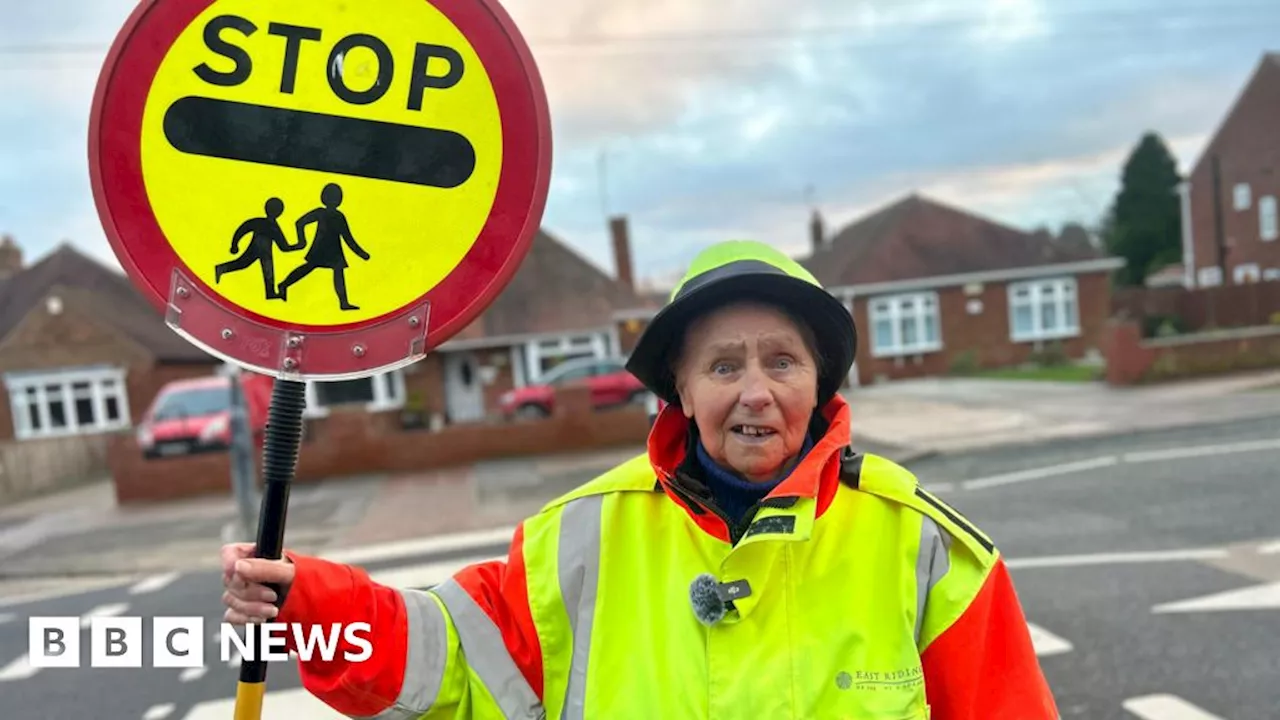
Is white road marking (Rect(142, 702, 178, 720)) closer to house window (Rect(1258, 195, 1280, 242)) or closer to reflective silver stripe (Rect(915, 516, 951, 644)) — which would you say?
reflective silver stripe (Rect(915, 516, 951, 644))

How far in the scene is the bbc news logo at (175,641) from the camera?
4.72 ft

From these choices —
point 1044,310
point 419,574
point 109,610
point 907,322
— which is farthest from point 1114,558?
point 1044,310

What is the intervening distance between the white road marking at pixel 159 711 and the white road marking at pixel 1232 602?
5585mm

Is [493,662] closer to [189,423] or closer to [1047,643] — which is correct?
[1047,643]

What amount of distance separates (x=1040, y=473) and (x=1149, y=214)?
1847 inches

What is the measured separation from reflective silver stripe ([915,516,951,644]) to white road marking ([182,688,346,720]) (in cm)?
361

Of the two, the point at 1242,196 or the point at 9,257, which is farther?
the point at 1242,196

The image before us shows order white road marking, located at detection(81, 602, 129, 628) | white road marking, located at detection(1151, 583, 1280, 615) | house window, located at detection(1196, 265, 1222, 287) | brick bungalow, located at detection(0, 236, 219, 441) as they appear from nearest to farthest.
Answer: white road marking, located at detection(1151, 583, 1280, 615) → white road marking, located at detection(81, 602, 129, 628) → brick bungalow, located at detection(0, 236, 219, 441) → house window, located at detection(1196, 265, 1222, 287)

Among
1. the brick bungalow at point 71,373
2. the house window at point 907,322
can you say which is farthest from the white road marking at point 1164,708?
the brick bungalow at point 71,373

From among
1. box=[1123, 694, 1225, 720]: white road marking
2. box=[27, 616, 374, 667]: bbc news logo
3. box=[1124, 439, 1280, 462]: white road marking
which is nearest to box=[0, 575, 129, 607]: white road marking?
box=[27, 616, 374, 667]: bbc news logo

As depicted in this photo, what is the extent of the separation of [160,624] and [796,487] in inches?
56.2

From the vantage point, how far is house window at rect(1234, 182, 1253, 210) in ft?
125

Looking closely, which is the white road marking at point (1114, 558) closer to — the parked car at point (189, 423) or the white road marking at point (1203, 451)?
the white road marking at point (1203, 451)

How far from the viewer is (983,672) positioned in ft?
5.30
